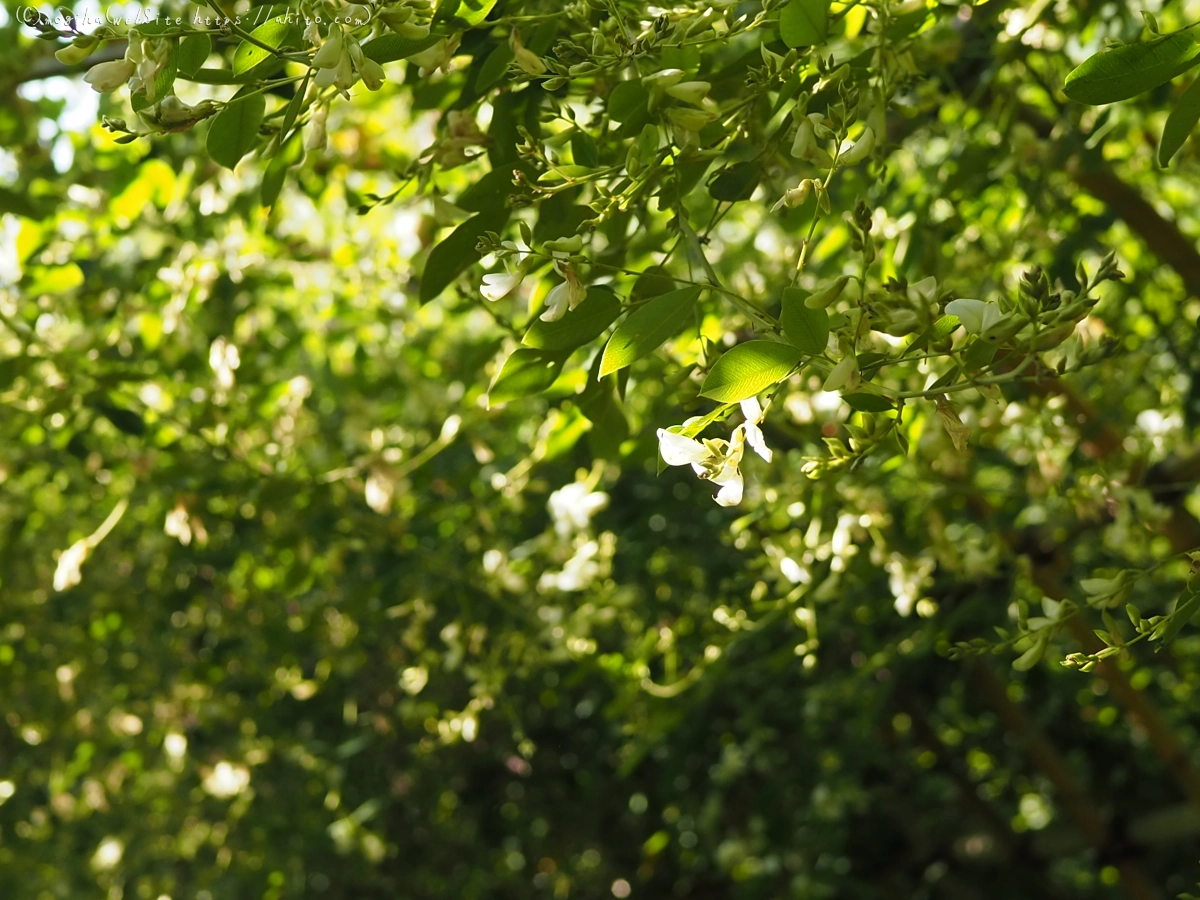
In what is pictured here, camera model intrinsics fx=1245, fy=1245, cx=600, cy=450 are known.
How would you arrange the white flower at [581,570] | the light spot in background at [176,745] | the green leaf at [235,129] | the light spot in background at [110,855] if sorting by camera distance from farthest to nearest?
the light spot in background at [110,855], the light spot in background at [176,745], the white flower at [581,570], the green leaf at [235,129]

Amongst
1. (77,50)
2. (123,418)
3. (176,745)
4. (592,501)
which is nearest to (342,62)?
(77,50)

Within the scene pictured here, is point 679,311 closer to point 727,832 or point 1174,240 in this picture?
point 1174,240

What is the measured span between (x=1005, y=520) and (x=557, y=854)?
93cm

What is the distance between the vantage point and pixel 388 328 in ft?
5.12

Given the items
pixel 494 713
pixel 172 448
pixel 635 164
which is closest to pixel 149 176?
pixel 172 448

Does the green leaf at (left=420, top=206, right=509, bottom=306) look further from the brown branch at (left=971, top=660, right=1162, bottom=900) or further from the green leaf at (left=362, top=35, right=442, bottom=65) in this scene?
the brown branch at (left=971, top=660, right=1162, bottom=900)

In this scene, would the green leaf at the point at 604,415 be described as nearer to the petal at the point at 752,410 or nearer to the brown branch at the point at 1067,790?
the petal at the point at 752,410

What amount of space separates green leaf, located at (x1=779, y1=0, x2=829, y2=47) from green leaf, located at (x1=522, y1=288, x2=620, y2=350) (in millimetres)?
122

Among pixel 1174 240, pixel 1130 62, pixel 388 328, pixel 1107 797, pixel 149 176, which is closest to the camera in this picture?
pixel 1130 62

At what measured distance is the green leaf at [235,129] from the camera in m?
0.53

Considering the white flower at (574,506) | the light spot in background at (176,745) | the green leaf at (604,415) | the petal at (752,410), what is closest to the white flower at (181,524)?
the white flower at (574,506)

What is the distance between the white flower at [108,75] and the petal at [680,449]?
9.8 inches

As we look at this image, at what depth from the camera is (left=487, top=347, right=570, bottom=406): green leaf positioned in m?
0.57

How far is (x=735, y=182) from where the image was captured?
1.84 feet
